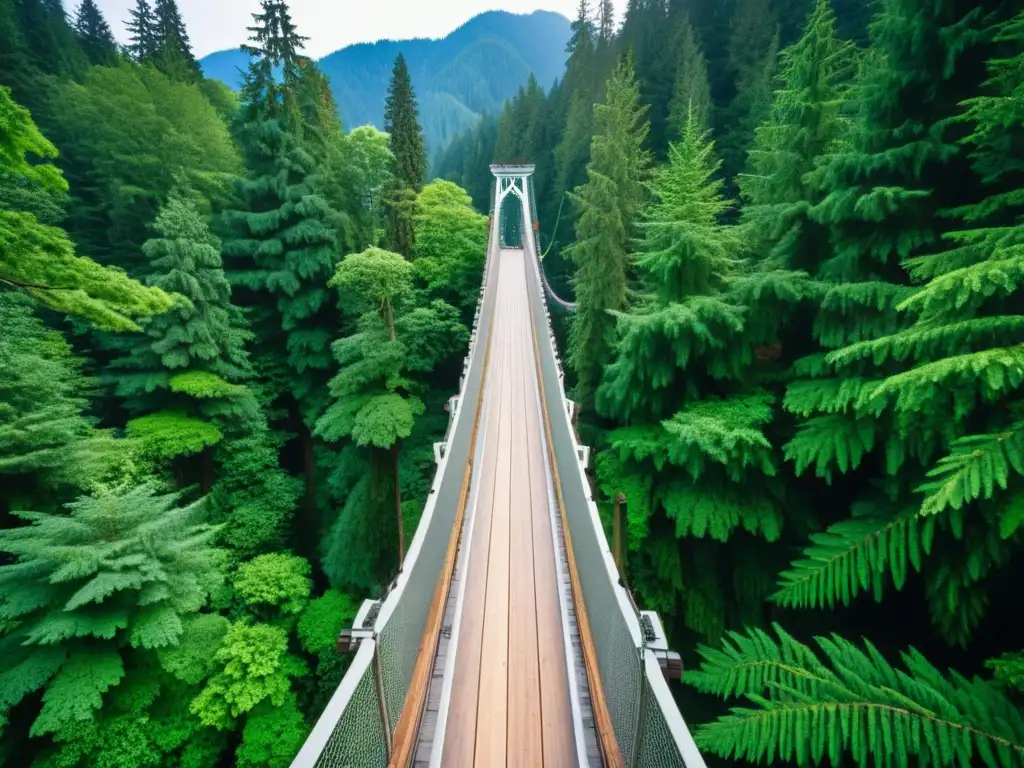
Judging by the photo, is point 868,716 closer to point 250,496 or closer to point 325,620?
point 325,620

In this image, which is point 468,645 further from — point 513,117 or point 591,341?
point 513,117

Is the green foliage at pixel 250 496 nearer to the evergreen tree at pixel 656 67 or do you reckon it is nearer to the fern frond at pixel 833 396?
the fern frond at pixel 833 396

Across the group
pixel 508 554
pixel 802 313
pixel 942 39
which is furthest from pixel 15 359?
pixel 942 39

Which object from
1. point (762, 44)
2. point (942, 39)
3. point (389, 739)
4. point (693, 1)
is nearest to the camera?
point (389, 739)

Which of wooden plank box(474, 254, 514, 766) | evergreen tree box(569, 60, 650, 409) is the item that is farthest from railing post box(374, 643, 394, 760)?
evergreen tree box(569, 60, 650, 409)

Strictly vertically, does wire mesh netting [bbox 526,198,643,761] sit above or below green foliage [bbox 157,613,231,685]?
above

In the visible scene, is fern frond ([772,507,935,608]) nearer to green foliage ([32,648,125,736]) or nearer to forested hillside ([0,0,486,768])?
forested hillside ([0,0,486,768])

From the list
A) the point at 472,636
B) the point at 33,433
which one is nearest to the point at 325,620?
the point at 33,433
